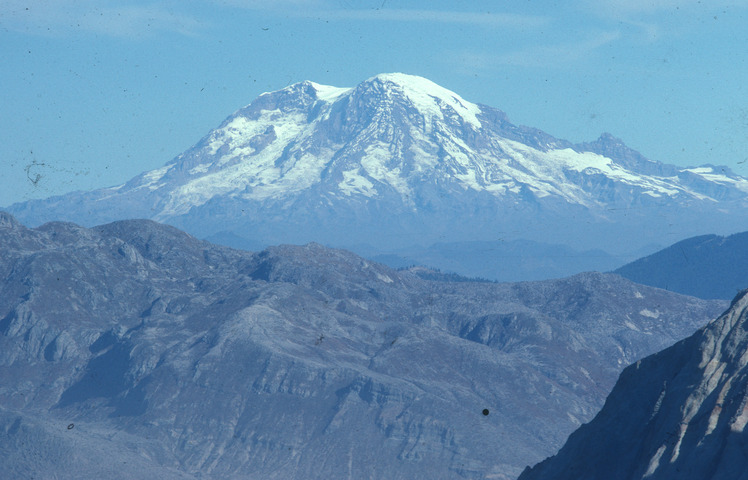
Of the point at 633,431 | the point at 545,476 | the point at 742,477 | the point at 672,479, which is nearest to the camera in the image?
the point at 742,477

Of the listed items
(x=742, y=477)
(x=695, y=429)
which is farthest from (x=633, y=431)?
(x=742, y=477)

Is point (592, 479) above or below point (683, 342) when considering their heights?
below

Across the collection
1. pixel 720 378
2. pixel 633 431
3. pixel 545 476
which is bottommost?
pixel 545 476

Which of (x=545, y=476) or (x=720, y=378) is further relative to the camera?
(x=545, y=476)

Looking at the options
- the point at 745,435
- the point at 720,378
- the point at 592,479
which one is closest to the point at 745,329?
the point at 720,378

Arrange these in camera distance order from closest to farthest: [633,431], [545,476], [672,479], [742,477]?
[742,477]
[672,479]
[633,431]
[545,476]

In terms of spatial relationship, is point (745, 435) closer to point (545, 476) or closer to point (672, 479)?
point (672, 479)

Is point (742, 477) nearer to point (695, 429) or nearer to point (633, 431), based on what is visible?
point (695, 429)
